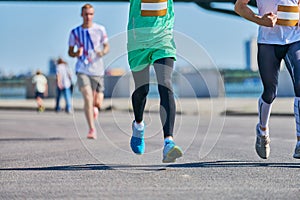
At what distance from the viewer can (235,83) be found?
36.0 m

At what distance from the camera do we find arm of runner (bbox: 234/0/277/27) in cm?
672

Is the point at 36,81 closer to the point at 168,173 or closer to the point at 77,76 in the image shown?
the point at 77,76

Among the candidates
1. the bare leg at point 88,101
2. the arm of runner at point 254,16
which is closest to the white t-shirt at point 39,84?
the bare leg at point 88,101

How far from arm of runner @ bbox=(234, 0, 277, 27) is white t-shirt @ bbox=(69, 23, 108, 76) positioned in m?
3.86

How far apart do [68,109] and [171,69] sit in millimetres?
17306

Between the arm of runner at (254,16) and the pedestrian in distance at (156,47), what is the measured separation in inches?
23.1

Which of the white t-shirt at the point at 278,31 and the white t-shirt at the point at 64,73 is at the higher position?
the white t-shirt at the point at 278,31

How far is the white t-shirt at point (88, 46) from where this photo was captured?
10664 millimetres

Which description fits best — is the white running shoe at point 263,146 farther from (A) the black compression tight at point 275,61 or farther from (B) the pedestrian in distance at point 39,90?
(B) the pedestrian in distance at point 39,90

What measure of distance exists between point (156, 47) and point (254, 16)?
860 mm

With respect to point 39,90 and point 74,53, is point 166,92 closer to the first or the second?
point 74,53

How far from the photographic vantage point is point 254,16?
6.84 metres

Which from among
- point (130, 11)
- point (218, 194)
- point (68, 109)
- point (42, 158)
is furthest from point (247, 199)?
point (68, 109)

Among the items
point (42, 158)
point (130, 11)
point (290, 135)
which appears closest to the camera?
point (130, 11)
